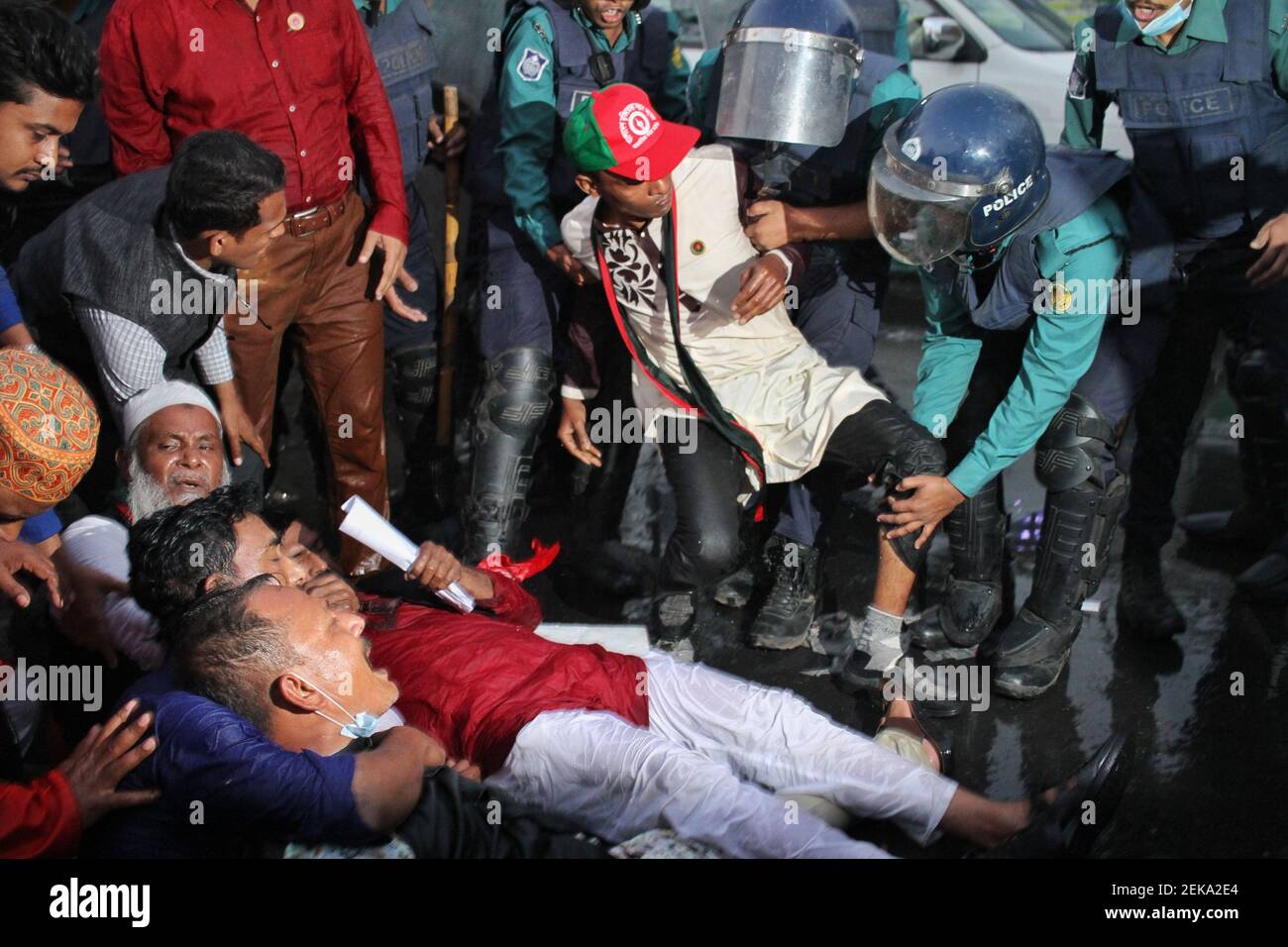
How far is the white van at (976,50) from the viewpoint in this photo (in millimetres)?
5992

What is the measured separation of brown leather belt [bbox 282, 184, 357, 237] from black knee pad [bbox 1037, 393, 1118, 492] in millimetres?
2218

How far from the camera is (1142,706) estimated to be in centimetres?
361

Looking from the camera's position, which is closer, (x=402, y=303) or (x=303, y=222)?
(x=303, y=222)

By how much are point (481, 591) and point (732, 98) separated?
5.56ft

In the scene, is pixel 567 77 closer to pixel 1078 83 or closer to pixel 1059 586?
pixel 1078 83

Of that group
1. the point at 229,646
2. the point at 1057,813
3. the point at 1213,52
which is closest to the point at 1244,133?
the point at 1213,52

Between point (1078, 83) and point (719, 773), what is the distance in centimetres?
256

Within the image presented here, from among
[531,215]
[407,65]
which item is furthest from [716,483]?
[407,65]

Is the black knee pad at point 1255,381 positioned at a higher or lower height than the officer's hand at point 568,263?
lower

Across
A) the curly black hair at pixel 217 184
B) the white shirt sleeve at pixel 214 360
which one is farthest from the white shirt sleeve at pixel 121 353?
the curly black hair at pixel 217 184

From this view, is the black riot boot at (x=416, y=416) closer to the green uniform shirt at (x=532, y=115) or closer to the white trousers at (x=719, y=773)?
the green uniform shirt at (x=532, y=115)

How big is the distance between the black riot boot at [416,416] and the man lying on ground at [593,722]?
5.06ft

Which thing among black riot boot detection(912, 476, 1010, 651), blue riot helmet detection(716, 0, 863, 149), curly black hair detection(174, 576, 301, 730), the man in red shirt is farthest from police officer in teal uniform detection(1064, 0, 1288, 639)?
curly black hair detection(174, 576, 301, 730)

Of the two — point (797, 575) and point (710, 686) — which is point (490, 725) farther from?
point (797, 575)
